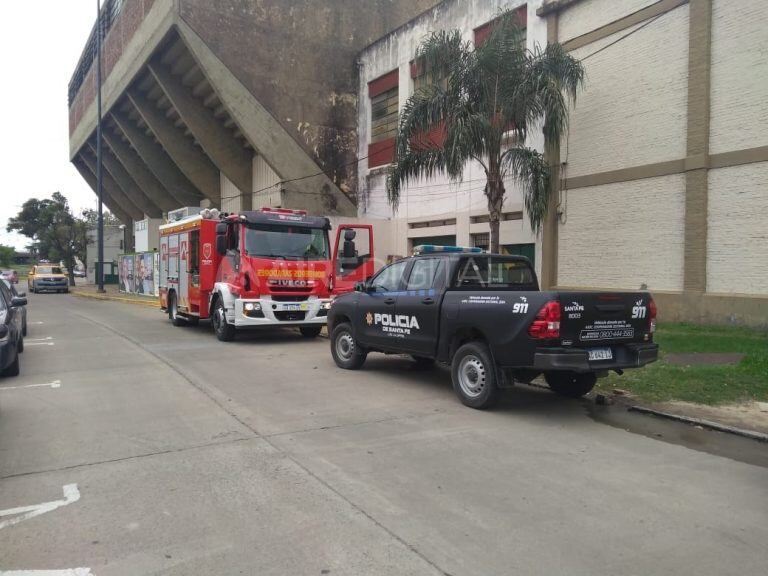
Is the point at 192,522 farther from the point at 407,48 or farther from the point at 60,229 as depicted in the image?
the point at 60,229

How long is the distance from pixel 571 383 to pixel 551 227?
33.8ft

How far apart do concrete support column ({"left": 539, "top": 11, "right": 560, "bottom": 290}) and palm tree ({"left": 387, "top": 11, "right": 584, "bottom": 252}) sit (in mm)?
3194

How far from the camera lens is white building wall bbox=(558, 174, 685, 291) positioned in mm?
14578

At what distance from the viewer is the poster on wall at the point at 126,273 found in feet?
124

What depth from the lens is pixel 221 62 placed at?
2528cm

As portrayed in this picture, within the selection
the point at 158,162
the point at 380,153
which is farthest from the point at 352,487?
the point at 158,162

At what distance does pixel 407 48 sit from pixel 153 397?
66.4ft

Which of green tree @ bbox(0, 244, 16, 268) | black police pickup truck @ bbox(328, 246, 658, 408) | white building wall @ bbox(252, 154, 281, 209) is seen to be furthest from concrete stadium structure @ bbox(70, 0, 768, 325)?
green tree @ bbox(0, 244, 16, 268)

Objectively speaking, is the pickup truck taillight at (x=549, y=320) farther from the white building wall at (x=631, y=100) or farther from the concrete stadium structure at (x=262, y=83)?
the concrete stadium structure at (x=262, y=83)

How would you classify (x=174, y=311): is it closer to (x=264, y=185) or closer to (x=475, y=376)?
(x=475, y=376)

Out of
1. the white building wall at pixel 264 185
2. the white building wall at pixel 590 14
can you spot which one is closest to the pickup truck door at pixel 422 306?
the white building wall at pixel 590 14

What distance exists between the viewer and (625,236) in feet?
51.4

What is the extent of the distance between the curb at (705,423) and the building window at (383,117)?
19.4 metres

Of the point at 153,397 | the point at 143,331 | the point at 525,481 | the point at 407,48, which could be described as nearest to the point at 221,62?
the point at 407,48
